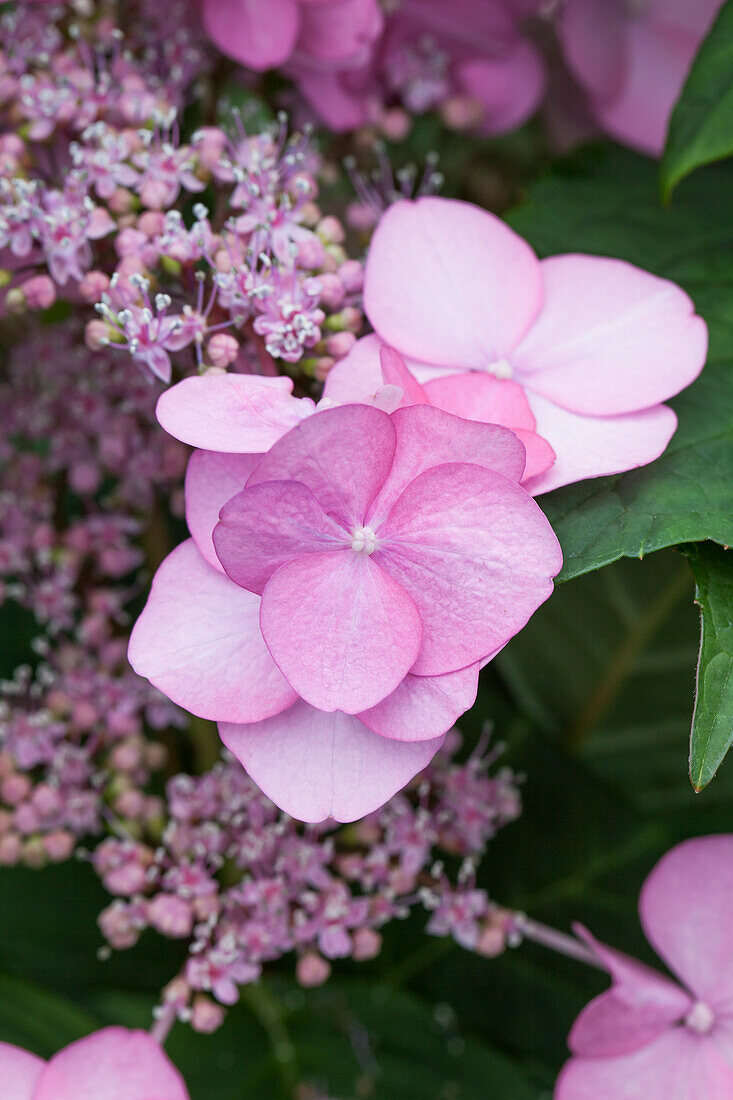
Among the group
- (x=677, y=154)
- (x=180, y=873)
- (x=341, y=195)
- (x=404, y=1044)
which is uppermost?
(x=677, y=154)

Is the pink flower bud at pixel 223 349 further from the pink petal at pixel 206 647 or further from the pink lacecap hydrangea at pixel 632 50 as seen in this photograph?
the pink lacecap hydrangea at pixel 632 50

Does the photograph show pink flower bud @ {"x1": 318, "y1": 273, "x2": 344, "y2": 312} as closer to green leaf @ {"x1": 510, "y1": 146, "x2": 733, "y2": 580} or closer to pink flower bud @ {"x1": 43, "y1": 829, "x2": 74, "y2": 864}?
green leaf @ {"x1": 510, "y1": 146, "x2": 733, "y2": 580}

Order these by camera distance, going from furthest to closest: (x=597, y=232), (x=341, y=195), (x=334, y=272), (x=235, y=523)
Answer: (x=341, y=195) → (x=597, y=232) → (x=334, y=272) → (x=235, y=523)

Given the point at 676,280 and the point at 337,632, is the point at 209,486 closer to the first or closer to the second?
the point at 337,632

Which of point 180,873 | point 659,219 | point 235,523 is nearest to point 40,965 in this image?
point 180,873

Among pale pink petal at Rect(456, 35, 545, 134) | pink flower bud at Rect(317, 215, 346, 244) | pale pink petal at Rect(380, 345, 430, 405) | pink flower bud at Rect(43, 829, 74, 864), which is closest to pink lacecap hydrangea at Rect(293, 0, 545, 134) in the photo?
pale pink petal at Rect(456, 35, 545, 134)

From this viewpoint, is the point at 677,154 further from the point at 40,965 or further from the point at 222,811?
the point at 40,965

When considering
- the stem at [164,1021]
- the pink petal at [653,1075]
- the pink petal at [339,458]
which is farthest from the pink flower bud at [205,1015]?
the pink petal at [339,458]
